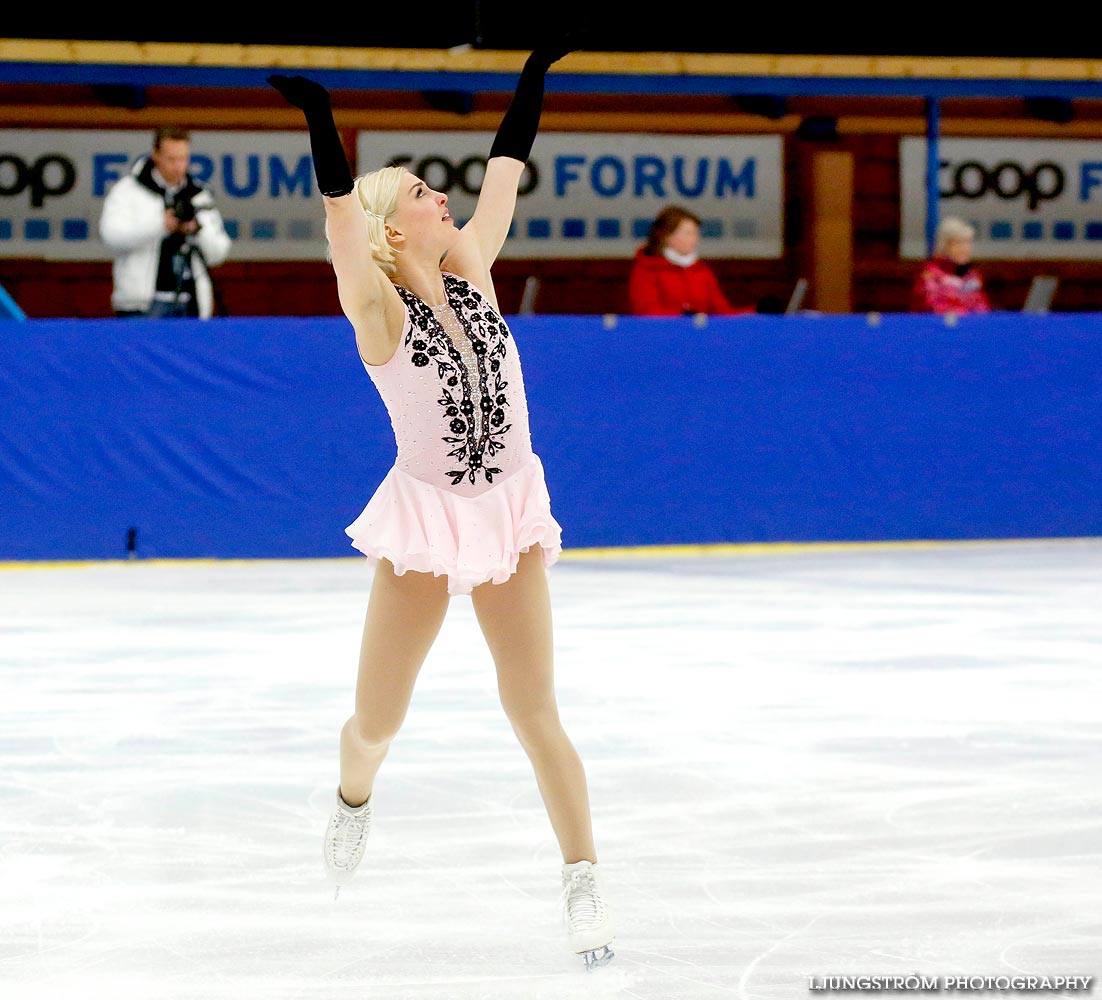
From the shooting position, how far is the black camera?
382 inches

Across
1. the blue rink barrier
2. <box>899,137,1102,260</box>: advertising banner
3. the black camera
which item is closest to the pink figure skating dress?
the black camera

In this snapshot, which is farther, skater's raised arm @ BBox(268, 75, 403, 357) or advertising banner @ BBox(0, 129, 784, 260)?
advertising banner @ BBox(0, 129, 784, 260)

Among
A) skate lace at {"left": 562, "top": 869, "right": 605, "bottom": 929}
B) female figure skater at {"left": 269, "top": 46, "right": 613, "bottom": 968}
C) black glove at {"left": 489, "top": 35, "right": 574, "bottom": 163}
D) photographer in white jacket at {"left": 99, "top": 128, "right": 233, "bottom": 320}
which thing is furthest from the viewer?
photographer in white jacket at {"left": 99, "top": 128, "right": 233, "bottom": 320}

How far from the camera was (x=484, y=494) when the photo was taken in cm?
350

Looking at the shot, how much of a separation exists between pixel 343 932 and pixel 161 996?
0.47 metres

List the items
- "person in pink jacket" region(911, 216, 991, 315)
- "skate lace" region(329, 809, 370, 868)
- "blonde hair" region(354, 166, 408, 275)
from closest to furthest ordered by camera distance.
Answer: "blonde hair" region(354, 166, 408, 275) < "skate lace" region(329, 809, 370, 868) < "person in pink jacket" region(911, 216, 991, 315)

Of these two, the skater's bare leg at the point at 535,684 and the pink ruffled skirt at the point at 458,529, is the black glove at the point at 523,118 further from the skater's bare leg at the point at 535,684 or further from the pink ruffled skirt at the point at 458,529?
the skater's bare leg at the point at 535,684

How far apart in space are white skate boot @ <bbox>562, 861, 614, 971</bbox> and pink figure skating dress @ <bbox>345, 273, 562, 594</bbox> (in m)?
0.55

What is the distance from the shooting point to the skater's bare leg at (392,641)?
11.4ft

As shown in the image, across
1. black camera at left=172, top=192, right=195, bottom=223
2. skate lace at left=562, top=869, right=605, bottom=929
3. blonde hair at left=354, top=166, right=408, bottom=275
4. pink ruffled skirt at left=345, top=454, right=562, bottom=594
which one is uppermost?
blonde hair at left=354, top=166, right=408, bottom=275

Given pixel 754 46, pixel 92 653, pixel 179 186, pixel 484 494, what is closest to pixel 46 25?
pixel 179 186

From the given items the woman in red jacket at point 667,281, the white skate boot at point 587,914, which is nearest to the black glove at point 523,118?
the white skate boot at point 587,914

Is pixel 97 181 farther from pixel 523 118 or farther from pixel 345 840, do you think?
pixel 345 840

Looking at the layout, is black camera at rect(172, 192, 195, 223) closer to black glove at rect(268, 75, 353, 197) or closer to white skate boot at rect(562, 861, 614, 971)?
black glove at rect(268, 75, 353, 197)
